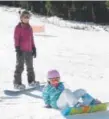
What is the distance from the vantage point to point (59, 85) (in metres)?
7.43

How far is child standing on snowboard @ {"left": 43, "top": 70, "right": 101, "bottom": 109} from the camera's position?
6.93 metres

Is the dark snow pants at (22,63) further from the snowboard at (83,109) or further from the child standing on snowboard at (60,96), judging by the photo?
the snowboard at (83,109)

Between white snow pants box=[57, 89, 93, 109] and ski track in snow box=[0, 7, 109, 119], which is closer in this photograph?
white snow pants box=[57, 89, 93, 109]

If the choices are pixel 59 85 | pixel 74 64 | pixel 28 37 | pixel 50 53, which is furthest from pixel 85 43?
pixel 59 85

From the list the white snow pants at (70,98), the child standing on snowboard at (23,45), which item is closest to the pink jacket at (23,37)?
the child standing on snowboard at (23,45)

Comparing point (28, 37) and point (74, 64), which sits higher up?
point (28, 37)

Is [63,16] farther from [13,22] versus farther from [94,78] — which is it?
[94,78]

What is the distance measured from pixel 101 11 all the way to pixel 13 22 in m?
8.77

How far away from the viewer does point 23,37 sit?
29.0 feet

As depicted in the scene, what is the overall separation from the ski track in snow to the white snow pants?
17cm

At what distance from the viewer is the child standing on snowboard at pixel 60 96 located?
6926 mm

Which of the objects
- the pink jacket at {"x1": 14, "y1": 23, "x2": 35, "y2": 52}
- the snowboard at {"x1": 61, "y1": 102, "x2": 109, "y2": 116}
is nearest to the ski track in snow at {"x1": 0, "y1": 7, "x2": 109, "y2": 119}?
the snowboard at {"x1": 61, "y1": 102, "x2": 109, "y2": 116}

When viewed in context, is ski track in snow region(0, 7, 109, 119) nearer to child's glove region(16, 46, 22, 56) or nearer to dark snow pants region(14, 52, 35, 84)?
dark snow pants region(14, 52, 35, 84)

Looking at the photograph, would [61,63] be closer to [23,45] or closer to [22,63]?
[22,63]
